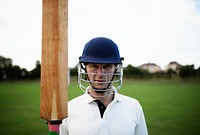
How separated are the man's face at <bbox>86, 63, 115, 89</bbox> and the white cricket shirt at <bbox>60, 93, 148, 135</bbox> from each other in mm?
180

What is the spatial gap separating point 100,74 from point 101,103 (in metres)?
0.26

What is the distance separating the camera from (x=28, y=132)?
198 inches

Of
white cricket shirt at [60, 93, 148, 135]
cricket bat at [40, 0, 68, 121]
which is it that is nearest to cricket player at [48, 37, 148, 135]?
white cricket shirt at [60, 93, 148, 135]

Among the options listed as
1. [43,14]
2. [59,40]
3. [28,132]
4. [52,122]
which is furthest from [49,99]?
[28,132]

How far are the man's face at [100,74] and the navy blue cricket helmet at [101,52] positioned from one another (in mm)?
36

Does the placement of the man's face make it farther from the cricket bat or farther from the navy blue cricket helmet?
the cricket bat

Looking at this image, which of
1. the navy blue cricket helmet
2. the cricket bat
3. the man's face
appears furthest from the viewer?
the navy blue cricket helmet

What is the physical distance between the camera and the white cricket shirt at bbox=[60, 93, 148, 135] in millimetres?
1435

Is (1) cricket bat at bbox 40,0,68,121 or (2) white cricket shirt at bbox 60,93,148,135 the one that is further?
(2) white cricket shirt at bbox 60,93,148,135

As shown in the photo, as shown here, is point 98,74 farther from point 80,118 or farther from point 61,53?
point 61,53

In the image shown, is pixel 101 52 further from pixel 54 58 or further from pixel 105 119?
pixel 54 58

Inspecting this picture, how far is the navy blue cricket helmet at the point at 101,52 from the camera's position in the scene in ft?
5.06

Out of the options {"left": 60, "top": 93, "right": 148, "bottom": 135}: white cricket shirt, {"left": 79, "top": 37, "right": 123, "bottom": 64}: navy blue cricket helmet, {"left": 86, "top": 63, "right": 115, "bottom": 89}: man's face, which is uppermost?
{"left": 79, "top": 37, "right": 123, "bottom": 64}: navy blue cricket helmet

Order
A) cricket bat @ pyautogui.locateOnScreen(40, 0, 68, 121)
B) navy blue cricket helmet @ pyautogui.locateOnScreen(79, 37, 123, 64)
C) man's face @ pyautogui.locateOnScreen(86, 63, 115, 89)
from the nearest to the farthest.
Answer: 1. cricket bat @ pyautogui.locateOnScreen(40, 0, 68, 121)
2. man's face @ pyautogui.locateOnScreen(86, 63, 115, 89)
3. navy blue cricket helmet @ pyautogui.locateOnScreen(79, 37, 123, 64)
